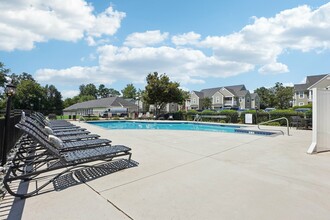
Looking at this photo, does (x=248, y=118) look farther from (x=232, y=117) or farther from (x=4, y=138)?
(x=4, y=138)

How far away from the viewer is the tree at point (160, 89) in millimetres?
25984

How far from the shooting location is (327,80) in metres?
31.1

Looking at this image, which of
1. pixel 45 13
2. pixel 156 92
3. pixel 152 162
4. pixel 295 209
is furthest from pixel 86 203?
pixel 156 92

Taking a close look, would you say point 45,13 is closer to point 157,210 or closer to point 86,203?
point 86,203

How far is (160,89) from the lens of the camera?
1029 inches

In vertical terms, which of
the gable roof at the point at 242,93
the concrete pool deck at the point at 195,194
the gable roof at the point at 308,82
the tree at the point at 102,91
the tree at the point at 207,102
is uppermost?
the tree at the point at 102,91

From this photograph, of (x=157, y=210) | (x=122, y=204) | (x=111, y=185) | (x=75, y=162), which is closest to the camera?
(x=157, y=210)

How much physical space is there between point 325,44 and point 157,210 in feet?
Answer: 66.7

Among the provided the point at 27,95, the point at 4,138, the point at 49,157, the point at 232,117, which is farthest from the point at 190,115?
the point at 27,95

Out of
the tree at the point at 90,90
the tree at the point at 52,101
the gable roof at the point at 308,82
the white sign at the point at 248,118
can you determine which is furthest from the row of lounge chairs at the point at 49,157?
the tree at the point at 90,90

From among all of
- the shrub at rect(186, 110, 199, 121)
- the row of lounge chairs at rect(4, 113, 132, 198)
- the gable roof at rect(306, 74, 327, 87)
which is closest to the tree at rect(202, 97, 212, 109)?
the gable roof at rect(306, 74, 327, 87)

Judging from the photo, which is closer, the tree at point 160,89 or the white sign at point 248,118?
the white sign at point 248,118

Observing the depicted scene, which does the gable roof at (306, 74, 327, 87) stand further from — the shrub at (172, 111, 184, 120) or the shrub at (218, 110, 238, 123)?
the shrub at (172, 111, 184, 120)

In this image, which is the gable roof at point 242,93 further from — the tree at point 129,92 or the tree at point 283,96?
the tree at point 129,92
